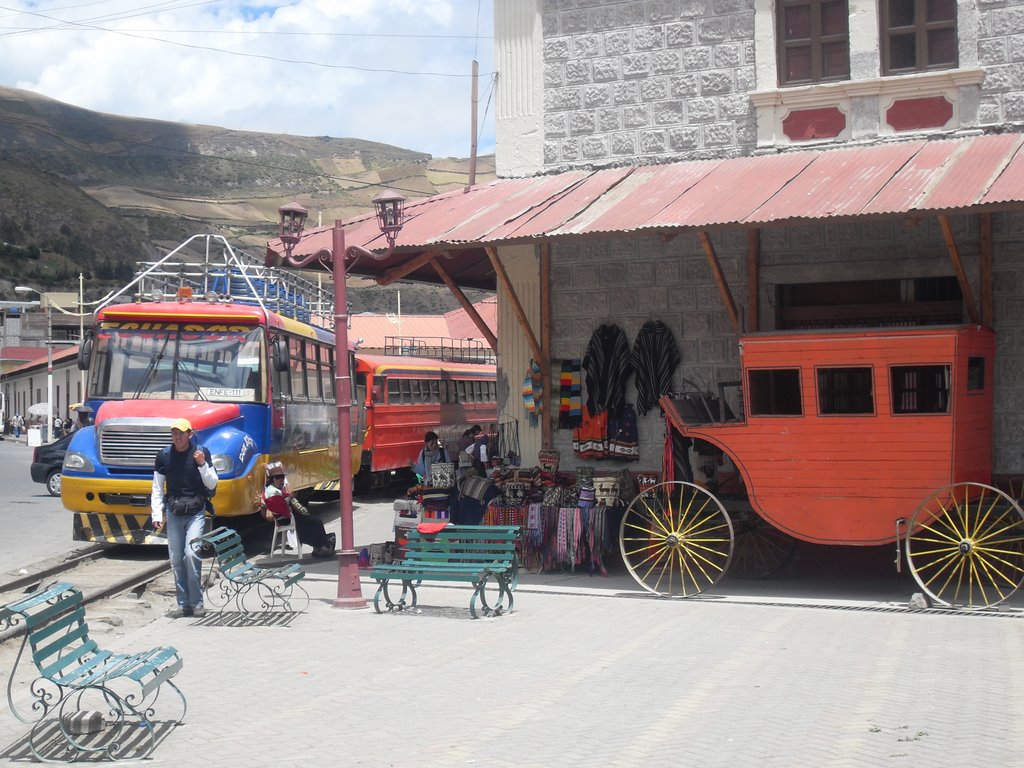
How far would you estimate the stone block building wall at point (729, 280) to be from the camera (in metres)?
12.8

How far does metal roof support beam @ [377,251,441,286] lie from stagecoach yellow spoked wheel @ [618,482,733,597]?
3.67 m

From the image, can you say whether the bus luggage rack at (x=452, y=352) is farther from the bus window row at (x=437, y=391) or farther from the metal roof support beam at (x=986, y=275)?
the metal roof support beam at (x=986, y=275)

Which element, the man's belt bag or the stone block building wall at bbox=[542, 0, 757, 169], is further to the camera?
the stone block building wall at bbox=[542, 0, 757, 169]

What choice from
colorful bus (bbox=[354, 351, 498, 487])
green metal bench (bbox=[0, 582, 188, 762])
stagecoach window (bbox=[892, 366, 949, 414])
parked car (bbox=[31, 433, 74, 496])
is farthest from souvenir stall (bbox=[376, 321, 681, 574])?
parked car (bbox=[31, 433, 74, 496])

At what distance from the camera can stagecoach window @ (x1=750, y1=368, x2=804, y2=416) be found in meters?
12.0

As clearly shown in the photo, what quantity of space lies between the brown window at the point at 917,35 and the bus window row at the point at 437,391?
50.3ft

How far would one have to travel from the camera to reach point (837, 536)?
39.0ft

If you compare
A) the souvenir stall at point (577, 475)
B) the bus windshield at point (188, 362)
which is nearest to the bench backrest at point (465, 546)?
the souvenir stall at point (577, 475)

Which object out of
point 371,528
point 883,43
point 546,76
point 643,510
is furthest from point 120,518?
point 883,43

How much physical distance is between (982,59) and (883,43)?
1130 millimetres

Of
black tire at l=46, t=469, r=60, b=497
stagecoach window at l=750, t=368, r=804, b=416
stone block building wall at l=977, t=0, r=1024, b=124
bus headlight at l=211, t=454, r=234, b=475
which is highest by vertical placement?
stone block building wall at l=977, t=0, r=1024, b=124

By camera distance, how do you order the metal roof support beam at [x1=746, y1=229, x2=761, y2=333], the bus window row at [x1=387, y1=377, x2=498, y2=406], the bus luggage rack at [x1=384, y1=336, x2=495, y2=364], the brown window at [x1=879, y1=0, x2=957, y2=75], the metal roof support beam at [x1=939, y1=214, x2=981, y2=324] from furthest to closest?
the bus luggage rack at [x1=384, y1=336, x2=495, y2=364] → the bus window row at [x1=387, y1=377, x2=498, y2=406] → the metal roof support beam at [x1=746, y1=229, x2=761, y2=333] → the brown window at [x1=879, y1=0, x2=957, y2=75] → the metal roof support beam at [x1=939, y1=214, x2=981, y2=324]

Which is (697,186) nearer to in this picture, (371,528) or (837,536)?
(837,536)

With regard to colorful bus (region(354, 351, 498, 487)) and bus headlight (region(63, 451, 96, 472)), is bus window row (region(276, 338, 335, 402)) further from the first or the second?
colorful bus (region(354, 351, 498, 487))
